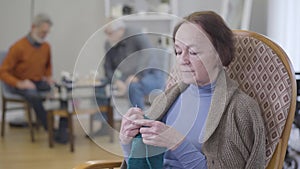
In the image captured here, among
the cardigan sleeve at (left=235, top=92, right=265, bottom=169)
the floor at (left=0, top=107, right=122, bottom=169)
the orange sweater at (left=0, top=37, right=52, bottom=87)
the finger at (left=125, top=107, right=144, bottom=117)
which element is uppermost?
the finger at (left=125, top=107, right=144, bottom=117)

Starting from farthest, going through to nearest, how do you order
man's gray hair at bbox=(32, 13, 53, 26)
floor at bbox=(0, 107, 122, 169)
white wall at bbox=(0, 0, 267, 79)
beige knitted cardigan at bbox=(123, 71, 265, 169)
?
white wall at bbox=(0, 0, 267, 79), man's gray hair at bbox=(32, 13, 53, 26), floor at bbox=(0, 107, 122, 169), beige knitted cardigan at bbox=(123, 71, 265, 169)

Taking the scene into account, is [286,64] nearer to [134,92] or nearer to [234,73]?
[234,73]

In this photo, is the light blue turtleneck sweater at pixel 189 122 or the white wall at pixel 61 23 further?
the white wall at pixel 61 23

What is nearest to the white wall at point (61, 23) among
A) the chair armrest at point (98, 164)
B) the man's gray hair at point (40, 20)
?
the man's gray hair at point (40, 20)

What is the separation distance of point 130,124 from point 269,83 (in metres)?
0.45

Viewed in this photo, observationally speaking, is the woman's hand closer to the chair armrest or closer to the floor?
the chair armrest

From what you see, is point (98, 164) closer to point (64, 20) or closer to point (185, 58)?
point (185, 58)

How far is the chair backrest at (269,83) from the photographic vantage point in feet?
4.12

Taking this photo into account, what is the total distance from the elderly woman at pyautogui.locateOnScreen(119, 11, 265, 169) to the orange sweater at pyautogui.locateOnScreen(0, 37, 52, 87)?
3.25 meters

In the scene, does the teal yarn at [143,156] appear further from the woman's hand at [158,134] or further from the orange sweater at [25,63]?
the orange sweater at [25,63]

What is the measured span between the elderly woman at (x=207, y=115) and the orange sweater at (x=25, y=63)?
10.7 ft

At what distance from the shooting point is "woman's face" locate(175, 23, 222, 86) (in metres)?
1.17

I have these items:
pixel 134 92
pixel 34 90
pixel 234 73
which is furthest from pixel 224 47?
pixel 34 90

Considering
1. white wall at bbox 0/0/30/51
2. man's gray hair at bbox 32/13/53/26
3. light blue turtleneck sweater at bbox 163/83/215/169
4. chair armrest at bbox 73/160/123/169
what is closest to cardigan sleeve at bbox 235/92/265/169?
light blue turtleneck sweater at bbox 163/83/215/169
